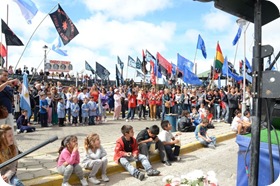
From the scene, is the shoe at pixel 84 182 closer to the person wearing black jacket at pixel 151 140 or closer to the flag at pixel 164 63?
the person wearing black jacket at pixel 151 140

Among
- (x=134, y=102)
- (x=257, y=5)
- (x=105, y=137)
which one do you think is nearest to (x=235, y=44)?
(x=134, y=102)

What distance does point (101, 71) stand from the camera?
20.2 metres

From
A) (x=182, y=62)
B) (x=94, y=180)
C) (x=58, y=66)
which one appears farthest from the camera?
(x=58, y=66)

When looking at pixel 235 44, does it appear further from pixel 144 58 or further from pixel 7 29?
pixel 7 29

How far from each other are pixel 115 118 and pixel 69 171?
29.9 feet

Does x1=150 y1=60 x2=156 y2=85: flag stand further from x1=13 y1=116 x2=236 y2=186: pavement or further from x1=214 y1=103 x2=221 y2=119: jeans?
x1=13 y1=116 x2=236 y2=186: pavement

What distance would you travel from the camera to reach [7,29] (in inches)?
399

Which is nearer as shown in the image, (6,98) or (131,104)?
(6,98)

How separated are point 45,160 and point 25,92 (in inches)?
124

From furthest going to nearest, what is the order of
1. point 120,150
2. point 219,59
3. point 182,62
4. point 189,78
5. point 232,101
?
point 219,59 → point 182,62 → point 189,78 → point 232,101 → point 120,150

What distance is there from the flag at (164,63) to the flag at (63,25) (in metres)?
9.27

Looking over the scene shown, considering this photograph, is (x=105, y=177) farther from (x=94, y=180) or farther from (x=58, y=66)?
(x=58, y=66)

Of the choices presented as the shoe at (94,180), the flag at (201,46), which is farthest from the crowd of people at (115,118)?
the flag at (201,46)

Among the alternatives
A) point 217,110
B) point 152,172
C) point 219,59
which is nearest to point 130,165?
point 152,172
